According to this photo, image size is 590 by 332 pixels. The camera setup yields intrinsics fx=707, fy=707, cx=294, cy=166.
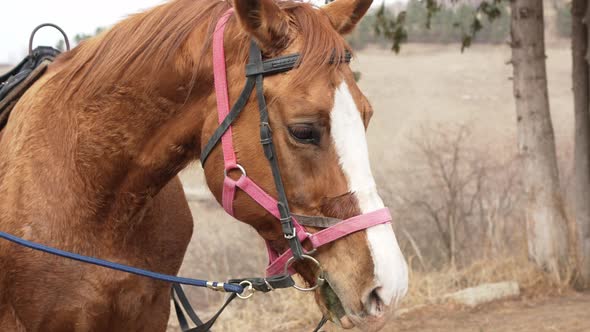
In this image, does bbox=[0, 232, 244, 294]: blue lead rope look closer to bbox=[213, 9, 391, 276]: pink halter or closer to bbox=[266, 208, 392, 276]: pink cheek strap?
bbox=[213, 9, 391, 276]: pink halter

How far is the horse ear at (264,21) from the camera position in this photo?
2.39 metres

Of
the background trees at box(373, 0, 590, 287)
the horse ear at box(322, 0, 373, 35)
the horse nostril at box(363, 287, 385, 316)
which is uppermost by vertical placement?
the horse ear at box(322, 0, 373, 35)

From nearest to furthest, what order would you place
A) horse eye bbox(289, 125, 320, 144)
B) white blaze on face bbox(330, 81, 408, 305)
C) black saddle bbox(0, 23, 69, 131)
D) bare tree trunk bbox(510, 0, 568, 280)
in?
1. white blaze on face bbox(330, 81, 408, 305)
2. horse eye bbox(289, 125, 320, 144)
3. black saddle bbox(0, 23, 69, 131)
4. bare tree trunk bbox(510, 0, 568, 280)

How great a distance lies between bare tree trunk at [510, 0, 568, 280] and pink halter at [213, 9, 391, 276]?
199 inches

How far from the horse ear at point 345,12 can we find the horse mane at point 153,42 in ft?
0.51

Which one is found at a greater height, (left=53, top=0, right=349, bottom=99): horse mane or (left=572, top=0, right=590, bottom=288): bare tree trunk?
(left=53, top=0, right=349, bottom=99): horse mane

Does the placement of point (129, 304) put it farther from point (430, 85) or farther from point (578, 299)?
point (430, 85)

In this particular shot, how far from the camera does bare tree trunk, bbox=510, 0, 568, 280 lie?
698 centimetres

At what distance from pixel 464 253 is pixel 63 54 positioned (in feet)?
24.0

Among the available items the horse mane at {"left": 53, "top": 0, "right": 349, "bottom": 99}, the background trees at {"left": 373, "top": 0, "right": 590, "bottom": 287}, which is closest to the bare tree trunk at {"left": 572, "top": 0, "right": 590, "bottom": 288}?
the background trees at {"left": 373, "top": 0, "right": 590, "bottom": 287}

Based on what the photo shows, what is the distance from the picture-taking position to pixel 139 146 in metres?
2.79

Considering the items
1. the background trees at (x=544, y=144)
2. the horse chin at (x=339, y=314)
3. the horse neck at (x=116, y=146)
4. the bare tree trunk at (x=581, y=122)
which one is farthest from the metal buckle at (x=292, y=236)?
the bare tree trunk at (x=581, y=122)

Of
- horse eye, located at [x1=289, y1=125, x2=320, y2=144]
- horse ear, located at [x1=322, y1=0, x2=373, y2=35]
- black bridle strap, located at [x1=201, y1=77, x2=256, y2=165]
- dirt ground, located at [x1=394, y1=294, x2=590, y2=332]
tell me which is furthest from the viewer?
dirt ground, located at [x1=394, y1=294, x2=590, y2=332]

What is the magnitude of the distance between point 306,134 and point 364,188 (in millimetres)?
263
